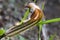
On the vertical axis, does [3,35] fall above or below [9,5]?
above

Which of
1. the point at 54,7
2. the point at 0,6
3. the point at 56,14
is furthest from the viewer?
the point at 54,7

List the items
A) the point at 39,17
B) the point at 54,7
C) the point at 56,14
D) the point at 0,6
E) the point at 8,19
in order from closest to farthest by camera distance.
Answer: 1. the point at 39,17
2. the point at 8,19
3. the point at 0,6
4. the point at 56,14
5. the point at 54,7

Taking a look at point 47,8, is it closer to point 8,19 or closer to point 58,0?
point 58,0

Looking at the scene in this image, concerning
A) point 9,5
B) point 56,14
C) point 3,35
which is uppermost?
point 3,35

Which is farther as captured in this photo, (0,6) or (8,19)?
(0,6)

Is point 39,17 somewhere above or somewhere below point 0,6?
above

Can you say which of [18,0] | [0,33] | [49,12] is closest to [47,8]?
[49,12]

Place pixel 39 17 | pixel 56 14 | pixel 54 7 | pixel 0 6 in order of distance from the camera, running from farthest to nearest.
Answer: pixel 54 7, pixel 56 14, pixel 0 6, pixel 39 17

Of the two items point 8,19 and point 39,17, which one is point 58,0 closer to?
point 8,19

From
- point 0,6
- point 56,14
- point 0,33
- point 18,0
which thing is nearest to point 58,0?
point 56,14
